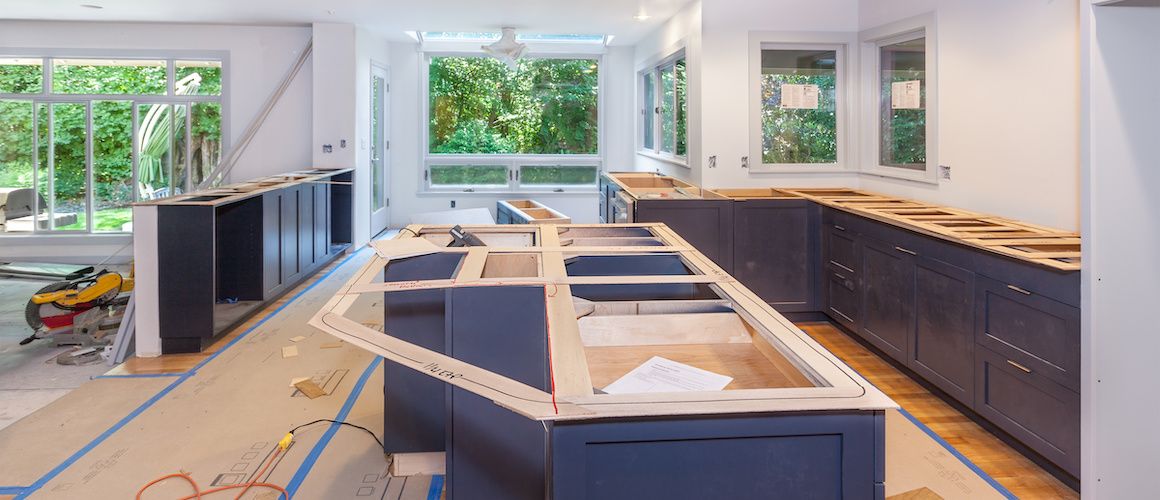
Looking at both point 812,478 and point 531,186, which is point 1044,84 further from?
point 531,186

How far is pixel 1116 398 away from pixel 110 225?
9860 millimetres

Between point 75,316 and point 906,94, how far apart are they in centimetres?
592

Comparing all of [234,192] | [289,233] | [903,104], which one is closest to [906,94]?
[903,104]

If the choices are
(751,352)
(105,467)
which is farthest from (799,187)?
(105,467)

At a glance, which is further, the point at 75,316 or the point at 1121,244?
the point at 75,316

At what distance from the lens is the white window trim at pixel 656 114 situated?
23.1 ft

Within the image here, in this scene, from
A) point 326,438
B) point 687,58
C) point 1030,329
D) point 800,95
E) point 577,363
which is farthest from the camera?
point 687,58

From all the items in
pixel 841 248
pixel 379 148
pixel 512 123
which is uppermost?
pixel 512 123

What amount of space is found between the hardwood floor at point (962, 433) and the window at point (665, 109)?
2816 millimetres

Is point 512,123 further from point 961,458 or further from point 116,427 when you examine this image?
point 961,458

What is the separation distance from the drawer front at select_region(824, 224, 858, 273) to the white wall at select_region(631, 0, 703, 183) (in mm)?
1299

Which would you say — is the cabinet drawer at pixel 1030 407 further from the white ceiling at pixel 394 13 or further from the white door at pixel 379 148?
the white door at pixel 379 148

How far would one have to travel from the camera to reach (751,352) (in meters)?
2.12

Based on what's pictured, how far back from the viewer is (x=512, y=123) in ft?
35.3
